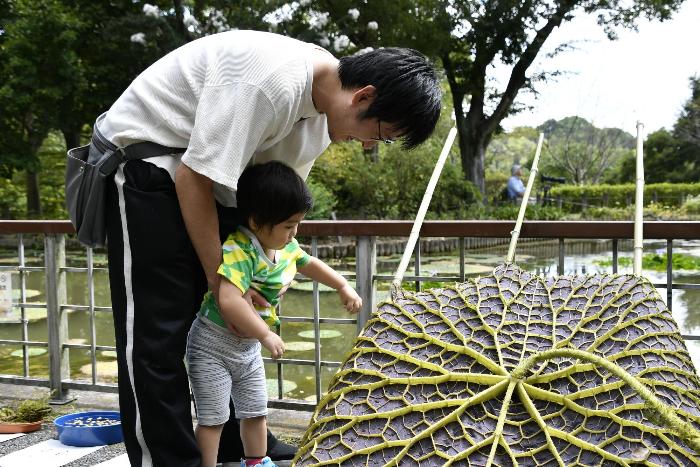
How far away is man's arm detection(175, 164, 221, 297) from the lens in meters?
1.41

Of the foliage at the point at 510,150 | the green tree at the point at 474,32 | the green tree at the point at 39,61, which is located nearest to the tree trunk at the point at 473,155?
the green tree at the point at 474,32

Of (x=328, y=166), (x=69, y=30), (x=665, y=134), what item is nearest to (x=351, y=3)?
(x=328, y=166)

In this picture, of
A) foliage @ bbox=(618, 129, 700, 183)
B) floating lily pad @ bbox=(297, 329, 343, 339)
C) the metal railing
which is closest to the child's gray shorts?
the metal railing

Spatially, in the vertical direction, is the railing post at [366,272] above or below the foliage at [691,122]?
below

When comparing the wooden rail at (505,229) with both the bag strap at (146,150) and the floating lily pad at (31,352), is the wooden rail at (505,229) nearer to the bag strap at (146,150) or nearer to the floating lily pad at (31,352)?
the bag strap at (146,150)

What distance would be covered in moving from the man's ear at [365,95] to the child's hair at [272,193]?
0.27 meters

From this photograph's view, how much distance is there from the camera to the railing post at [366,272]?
2.51 m

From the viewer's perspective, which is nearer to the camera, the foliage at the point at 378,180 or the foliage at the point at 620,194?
the foliage at the point at 378,180

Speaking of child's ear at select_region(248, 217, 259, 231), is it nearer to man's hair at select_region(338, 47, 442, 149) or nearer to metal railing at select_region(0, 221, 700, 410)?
man's hair at select_region(338, 47, 442, 149)

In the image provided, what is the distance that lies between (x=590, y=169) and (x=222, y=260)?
3217 cm

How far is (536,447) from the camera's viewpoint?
80 cm

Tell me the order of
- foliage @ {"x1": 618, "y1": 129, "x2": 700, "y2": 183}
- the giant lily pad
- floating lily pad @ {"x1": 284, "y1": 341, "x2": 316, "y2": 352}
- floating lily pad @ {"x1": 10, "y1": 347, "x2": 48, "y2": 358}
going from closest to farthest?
the giant lily pad → floating lily pad @ {"x1": 10, "y1": 347, "x2": 48, "y2": 358} → floating lily pad @ {"x1": 284, "y1": 341, "x2": 316, "y2": 352} → foliage @ {"x1": 618, "y1": 129, "x2": 700, "y2": 183}

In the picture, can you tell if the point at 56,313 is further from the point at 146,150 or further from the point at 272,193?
the point at 272,193

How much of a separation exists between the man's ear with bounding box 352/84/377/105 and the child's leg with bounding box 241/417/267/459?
92 cm
